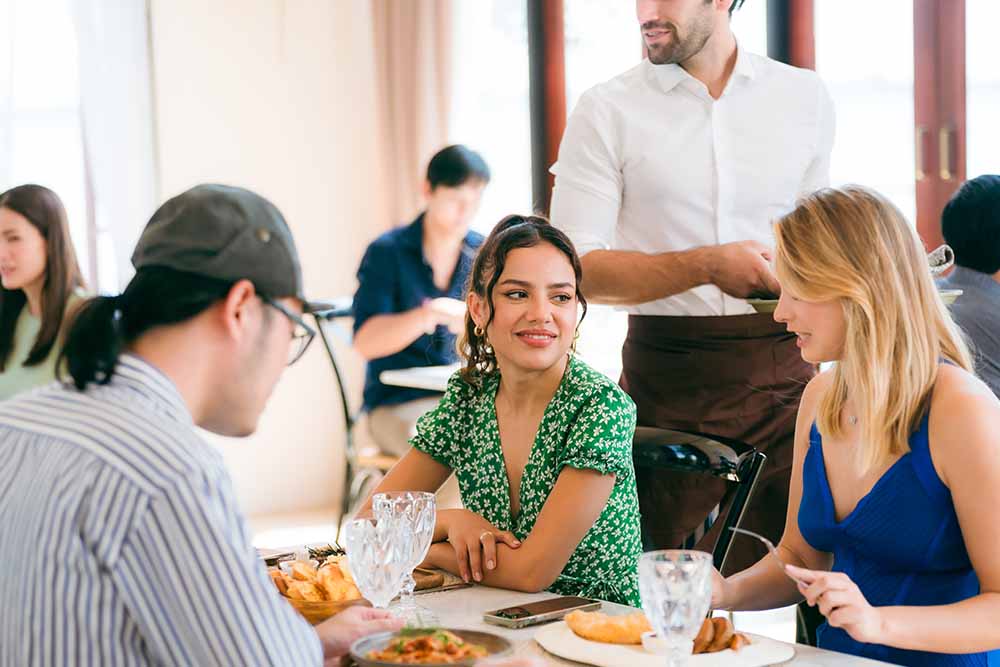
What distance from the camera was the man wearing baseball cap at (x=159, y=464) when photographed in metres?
1.04

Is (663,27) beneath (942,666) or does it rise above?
above

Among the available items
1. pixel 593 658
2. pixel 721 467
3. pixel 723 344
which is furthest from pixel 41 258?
pixel 593 658

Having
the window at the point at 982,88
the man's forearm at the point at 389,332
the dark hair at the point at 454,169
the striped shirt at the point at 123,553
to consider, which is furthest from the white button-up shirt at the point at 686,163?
the dark hair at the point at 454,169

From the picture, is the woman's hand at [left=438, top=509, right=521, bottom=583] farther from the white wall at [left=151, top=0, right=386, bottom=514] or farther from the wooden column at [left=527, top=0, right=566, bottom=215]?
the white wall at [left=151, top=0, right=386, bottom=514]

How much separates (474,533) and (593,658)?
54 centimetres

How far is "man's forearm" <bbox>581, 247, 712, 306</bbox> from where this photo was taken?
2.46 m

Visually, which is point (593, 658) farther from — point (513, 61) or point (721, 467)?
point (513, 61)

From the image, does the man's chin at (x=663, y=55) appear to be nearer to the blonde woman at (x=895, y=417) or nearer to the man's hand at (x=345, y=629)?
the blonde woman at (x=895, y=417)

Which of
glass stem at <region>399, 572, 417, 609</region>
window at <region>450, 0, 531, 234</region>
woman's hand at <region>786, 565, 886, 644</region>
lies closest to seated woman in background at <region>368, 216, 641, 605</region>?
glass stem at <region>399, 572, 417, 609</region>

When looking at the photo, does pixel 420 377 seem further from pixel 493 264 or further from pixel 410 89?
pixel 493 264

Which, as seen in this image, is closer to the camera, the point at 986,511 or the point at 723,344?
the point at 986,511

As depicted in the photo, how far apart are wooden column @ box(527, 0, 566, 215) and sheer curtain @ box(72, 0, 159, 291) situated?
71.2 inches

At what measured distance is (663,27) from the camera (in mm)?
2635

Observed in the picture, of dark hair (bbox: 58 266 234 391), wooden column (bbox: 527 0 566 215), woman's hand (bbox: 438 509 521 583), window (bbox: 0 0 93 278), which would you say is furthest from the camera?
window (bbox: 0 0 93 278)
